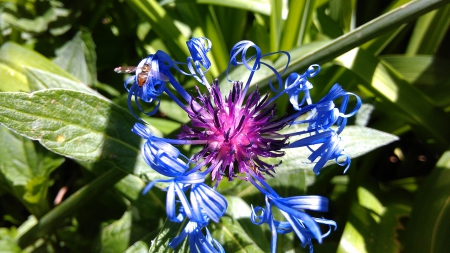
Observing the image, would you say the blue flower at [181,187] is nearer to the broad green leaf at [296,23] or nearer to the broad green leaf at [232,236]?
the broad green leaf at [232,236]

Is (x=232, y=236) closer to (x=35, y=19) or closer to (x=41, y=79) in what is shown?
(x=41, y=79)

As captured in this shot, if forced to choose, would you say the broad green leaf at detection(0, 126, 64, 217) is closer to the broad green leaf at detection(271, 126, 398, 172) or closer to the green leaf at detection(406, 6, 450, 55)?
the broad green leaf at detection(271, 126, 398, 172)

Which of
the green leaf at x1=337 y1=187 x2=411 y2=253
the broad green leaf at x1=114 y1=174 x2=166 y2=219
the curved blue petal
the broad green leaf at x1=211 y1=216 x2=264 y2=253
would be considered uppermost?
the curved blue petal

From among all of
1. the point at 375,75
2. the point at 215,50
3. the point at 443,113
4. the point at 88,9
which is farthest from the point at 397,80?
the point at 88,9

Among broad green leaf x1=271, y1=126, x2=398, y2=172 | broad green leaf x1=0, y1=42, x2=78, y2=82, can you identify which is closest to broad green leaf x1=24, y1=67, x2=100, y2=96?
broad green leaf x1=0, y1=42, x2=78, y2=82

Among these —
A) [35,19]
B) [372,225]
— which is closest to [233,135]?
[372,225]

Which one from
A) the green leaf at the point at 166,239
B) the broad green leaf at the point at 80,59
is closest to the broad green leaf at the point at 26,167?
the broad green leaf at the point at 80,59

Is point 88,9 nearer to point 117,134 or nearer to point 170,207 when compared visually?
point 117,134
